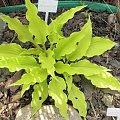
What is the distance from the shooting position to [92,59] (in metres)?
1.98

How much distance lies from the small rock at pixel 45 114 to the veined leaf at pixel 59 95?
7cm

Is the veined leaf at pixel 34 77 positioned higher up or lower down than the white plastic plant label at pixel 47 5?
lower down

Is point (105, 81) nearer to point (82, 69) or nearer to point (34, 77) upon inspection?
point (82, 69)

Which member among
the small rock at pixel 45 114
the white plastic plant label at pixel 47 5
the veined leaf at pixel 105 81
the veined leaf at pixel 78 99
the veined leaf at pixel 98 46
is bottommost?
the small rock at pixel 45 114

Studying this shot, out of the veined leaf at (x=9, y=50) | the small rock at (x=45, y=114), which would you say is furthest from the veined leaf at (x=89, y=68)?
the veined leaf at (x=9, y=50)

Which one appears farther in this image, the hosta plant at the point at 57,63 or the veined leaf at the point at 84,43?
the veined leaf at the point at 84,43

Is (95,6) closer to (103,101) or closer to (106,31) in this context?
(106,31)

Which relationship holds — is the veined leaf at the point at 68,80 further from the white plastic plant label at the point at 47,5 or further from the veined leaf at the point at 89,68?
the white plastic plant label at the point at 47,5

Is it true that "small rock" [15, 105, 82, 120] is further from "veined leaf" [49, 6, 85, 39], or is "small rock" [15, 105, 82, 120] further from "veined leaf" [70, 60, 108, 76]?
"veined leaf" [49, 6, 85, 39]

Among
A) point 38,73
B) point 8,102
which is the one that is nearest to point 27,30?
point 38,73

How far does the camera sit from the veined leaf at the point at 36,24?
176cm

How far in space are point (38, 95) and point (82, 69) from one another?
0.26m

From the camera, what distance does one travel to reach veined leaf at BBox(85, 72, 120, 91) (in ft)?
5.71

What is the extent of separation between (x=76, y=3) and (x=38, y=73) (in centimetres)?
78
